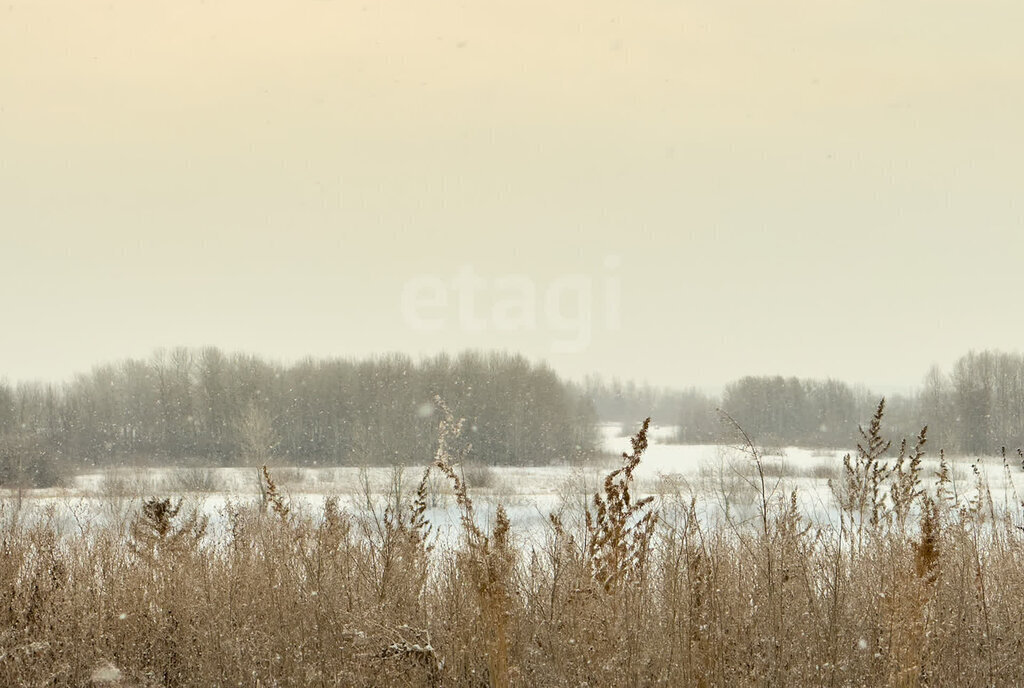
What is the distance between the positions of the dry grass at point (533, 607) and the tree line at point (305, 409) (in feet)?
202

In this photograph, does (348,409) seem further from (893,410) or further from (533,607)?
(533,607)

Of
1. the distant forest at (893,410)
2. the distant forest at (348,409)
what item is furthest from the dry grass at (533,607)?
the distant forest at (348,409)

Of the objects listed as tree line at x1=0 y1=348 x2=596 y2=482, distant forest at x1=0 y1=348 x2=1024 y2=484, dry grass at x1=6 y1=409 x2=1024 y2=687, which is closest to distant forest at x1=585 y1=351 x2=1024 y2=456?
distant forest at x1=0 y1=348 x2=1024 y2=484

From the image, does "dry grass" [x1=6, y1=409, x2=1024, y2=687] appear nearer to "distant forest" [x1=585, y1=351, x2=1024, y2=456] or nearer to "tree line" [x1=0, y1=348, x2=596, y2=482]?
"distant forest" [x1=585, y1=351, x2=1024, y2=456]

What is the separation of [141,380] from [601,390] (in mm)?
88504

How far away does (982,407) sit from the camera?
72.1 m

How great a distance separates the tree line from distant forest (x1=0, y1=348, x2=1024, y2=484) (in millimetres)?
87

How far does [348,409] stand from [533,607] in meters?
72.2

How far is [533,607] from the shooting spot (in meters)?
6.26

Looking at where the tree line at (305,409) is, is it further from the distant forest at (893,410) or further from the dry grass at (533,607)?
the dry grass at (533,607)

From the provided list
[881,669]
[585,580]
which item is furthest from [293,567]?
[881,669]

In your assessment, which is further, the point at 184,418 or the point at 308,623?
the point at 184,418

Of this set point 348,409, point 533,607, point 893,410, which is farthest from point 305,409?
point 533,607

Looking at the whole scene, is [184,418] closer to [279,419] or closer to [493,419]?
[279,419]
